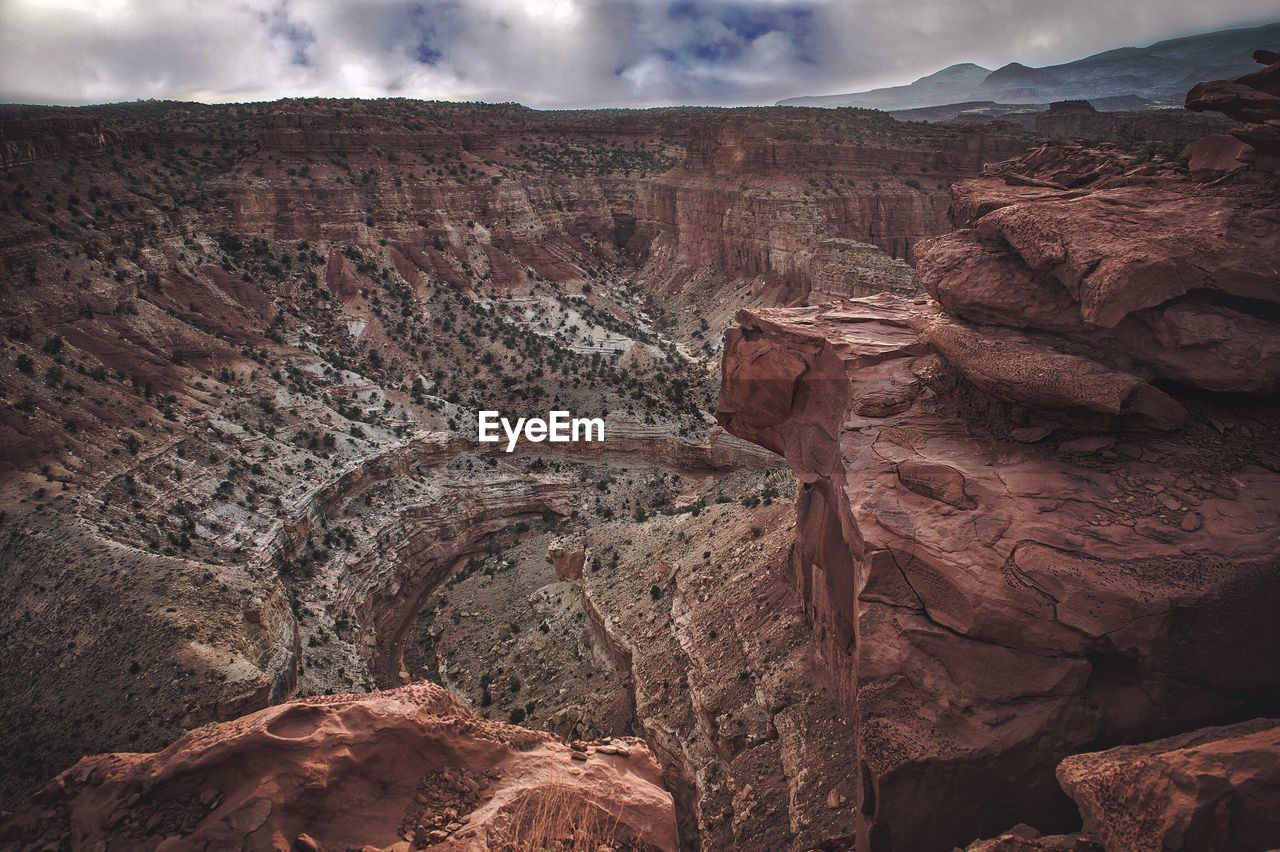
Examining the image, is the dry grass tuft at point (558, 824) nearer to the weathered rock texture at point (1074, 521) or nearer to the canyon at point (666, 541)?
the canyon at point (666, 541)

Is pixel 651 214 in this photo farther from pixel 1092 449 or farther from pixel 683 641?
pixel 1092 449

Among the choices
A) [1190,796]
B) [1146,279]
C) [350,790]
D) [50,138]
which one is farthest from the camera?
[50,138]

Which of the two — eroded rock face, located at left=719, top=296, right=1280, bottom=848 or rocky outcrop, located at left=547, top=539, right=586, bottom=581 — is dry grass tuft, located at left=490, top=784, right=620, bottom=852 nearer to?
eroded rock face, located at left=719, top=296, right=1280, bottom=848

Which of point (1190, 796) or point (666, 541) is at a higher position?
point (1190, 796)

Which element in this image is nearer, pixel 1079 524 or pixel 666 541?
pixel 1079 524

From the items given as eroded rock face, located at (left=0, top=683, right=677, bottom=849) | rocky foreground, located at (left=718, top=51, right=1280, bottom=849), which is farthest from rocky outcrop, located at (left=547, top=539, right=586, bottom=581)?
eroded rock face, located at (left=0, top=683, right=677, bottom=849)

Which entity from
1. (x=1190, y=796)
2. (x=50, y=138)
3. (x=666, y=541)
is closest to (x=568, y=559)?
(x=666, y=541)

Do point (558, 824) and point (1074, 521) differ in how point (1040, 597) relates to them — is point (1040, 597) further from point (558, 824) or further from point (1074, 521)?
point (558, 824)
